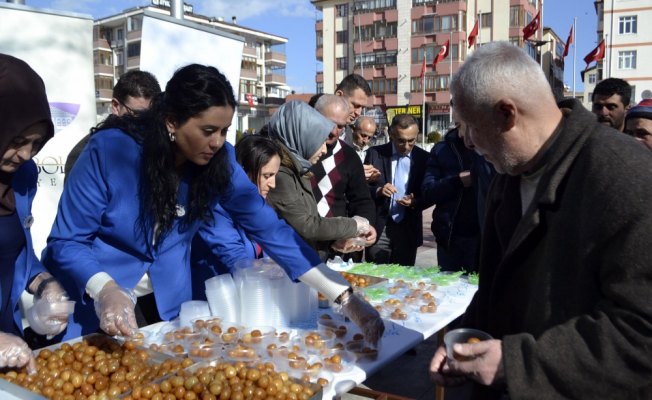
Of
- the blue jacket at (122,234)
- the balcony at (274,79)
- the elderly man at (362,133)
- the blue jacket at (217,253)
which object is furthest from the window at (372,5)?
the blue jacket at (122,234)

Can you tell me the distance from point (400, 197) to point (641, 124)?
72.3 inches

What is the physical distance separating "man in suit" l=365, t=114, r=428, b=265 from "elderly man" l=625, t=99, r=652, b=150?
1607 mm

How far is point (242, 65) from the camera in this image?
61.2m

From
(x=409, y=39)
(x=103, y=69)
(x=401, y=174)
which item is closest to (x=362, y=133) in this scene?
(x=401, y=174)

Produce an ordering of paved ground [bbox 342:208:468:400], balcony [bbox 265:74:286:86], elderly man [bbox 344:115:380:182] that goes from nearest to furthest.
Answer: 1. paved ground [bbox 342:208:468:400]
2. elderly man [bbox 344:115:380:182]
3. balcony [bbox 265:74:286:86]

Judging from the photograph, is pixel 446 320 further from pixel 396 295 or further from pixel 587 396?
pixel 587 396

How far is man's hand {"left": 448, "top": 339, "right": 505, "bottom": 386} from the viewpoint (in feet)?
4.06

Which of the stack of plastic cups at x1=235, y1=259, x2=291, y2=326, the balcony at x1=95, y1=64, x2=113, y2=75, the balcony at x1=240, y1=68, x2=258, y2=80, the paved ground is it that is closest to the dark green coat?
the stack of plastic cups at x1=235, y1=259, x2=291, y2=326

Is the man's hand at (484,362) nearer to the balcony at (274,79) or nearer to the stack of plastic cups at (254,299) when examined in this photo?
the stack of plastic cups at (254,299)

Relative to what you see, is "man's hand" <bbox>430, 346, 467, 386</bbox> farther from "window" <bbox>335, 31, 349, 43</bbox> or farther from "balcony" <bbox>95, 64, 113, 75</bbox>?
"balcony" <bbox>95, 64, 113, 75</bbox>

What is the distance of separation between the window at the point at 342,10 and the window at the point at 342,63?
13.2ft

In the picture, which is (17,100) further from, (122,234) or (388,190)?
(388,190)

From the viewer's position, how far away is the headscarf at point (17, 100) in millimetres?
1577

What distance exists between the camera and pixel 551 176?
124cm
